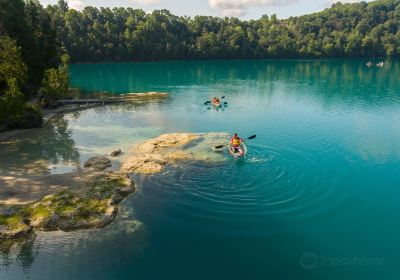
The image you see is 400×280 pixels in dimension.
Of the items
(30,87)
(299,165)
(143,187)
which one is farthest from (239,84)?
(143,187)

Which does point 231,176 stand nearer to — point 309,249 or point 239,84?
point 309,249

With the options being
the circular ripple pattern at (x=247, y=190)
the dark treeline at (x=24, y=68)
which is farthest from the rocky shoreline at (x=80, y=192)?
the dark treeline at (x=24, y=68)

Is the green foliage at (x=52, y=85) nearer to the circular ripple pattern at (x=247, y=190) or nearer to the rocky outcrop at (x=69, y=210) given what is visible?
the rocky outcrop at (x=69, y=210)

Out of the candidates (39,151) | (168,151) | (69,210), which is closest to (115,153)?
(168,151)

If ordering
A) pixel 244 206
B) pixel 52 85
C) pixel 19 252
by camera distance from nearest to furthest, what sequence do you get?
1. pixel 19 252
2. pixel 244 206
3. pixel 52 85

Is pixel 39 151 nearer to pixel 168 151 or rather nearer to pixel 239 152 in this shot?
pixel 168 151
